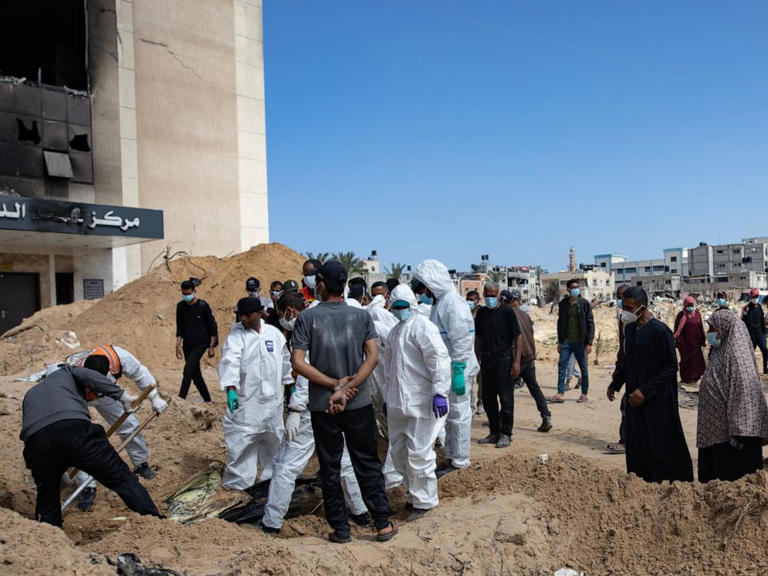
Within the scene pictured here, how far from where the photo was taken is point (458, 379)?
5.62 meters

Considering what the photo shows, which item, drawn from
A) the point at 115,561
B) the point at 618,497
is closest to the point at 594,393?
the point at 618,497

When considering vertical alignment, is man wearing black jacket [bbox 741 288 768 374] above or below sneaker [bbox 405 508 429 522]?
above

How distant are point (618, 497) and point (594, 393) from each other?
23.4 feet

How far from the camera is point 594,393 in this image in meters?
11.2

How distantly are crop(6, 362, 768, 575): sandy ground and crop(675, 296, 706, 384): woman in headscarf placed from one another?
18.2 ft

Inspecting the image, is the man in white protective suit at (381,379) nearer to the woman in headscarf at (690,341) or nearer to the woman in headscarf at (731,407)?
the woman in headscarf at (731,407)

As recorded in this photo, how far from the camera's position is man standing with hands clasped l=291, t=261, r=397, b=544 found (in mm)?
4082

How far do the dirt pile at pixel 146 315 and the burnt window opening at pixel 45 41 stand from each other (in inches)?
304

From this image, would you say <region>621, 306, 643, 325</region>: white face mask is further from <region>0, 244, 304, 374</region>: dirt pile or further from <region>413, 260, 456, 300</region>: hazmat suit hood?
<region>0, 244, 304, 374</region>: dirt pile

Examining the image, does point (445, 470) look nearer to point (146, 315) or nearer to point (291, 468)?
point (291, 468)

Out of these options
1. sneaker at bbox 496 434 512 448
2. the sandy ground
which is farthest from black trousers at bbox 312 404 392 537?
sneaker at bbox 496 434 512 448

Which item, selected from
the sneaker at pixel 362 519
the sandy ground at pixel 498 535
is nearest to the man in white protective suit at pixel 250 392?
the sandy ground at pixel 498 535

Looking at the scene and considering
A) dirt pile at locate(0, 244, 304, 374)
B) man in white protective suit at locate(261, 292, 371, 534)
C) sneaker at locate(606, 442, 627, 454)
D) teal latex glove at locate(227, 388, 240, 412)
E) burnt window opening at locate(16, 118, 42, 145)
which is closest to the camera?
man in white protective suit at locate(261, 292, 371, 534)

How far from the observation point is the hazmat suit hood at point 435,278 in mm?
6191
